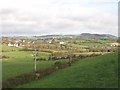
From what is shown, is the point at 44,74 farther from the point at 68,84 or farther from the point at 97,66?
the point at 68,84

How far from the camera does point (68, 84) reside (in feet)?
90.4

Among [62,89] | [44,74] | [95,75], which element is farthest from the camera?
[44,74]

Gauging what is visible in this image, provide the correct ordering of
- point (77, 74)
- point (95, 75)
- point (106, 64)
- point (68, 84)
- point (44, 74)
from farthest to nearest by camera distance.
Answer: point (44, 74) → point (106, 64) → point (77, 74) → point (95, 75) → point (68, 84)

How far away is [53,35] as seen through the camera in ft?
509

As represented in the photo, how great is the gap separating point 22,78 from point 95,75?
8307 millimetres

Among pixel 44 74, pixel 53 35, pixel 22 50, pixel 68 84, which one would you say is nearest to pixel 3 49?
pixel 22 50

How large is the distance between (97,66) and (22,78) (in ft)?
30.5

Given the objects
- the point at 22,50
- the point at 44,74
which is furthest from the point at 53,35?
the point at 44,74

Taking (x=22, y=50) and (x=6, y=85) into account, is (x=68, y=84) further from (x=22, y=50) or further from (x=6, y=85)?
(x=22, y=50)

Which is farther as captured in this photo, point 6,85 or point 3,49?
point 3,49

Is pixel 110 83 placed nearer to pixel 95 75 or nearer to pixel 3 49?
pixel 95 75

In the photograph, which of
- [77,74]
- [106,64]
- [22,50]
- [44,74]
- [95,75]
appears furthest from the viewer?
[22,50]

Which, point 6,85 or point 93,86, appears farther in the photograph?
point 6,85

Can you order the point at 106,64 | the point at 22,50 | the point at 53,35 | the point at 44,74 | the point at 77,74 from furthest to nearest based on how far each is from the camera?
1. the point at 53,35
2. the point at 22,50
3. the point at 44,74
4. the point at 106,64
5. the point at 77,74
